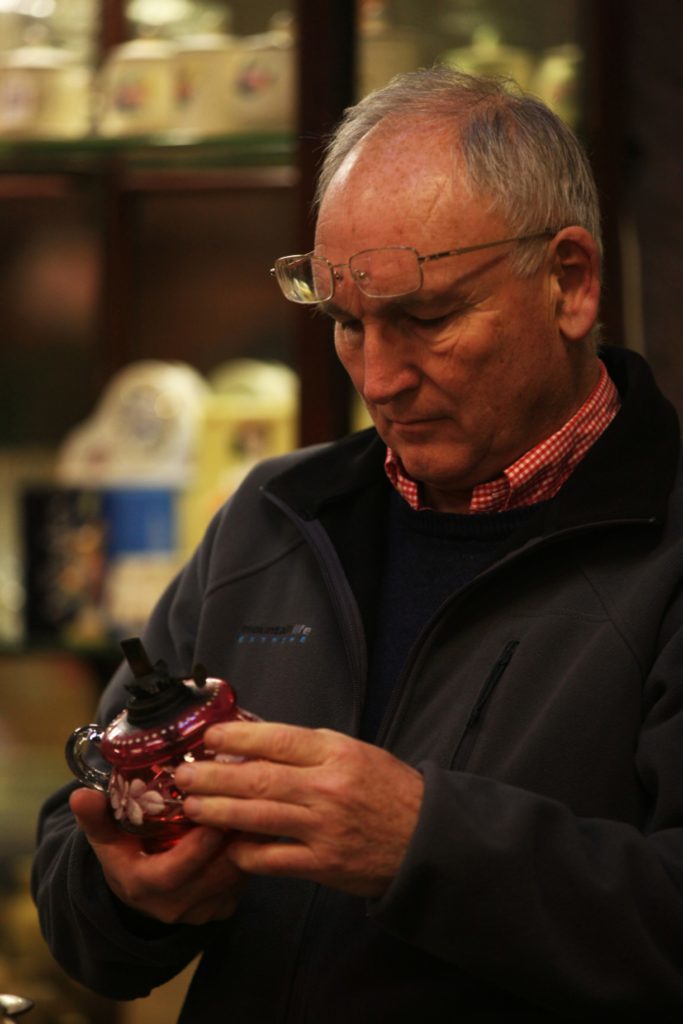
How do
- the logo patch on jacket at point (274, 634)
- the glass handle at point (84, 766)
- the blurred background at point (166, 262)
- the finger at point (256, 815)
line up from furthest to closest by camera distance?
the blurred background at point (166, 262) → the logo patch on jacket at point (274, 634) → the glass handle at point (84, 766) → the finger at point (256, 815)

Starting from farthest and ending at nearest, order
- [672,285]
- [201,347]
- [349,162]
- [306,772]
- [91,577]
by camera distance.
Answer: [201,347] → [91,577] → [672,285] → [349,162] → [306,772]

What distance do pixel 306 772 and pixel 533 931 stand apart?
0.66ft

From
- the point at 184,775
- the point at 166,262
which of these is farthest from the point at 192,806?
the point at 166,262

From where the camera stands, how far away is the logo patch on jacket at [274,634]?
1385 mm

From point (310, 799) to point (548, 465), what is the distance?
449mm

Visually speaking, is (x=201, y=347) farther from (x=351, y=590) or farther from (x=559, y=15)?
(x=351, y=590)

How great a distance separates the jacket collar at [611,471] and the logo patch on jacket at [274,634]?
12cm

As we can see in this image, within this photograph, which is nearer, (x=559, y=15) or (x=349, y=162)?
(x=349, y=162)

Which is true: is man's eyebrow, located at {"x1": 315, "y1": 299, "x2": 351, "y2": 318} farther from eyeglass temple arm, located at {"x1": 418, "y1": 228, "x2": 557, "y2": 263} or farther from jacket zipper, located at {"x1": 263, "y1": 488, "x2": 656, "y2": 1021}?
jacket zipper, located at {"x1": 263, "y1": 488, "x2": 656, "y2": 1021}

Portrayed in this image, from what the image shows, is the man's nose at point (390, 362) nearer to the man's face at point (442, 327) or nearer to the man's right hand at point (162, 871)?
the man's face at point (442, 327)

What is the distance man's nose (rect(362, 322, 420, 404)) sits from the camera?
4.27 feet

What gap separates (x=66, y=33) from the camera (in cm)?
232

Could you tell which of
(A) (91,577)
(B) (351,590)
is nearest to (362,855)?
(B) (351,590)

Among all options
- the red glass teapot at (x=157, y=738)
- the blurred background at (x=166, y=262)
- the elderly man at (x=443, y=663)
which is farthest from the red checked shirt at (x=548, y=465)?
the blurred background at (x=166, y=262)
